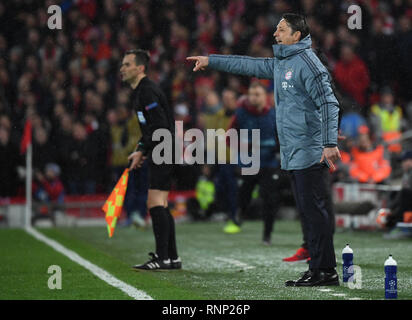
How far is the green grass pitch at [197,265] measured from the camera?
701 cm

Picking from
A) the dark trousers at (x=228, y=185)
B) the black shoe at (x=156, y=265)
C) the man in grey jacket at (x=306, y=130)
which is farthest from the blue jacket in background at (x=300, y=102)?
the dark trousers at (x=228, y=185)

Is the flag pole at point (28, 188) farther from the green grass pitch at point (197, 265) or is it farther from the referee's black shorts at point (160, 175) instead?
the referee's black shorts at point (160, 175)

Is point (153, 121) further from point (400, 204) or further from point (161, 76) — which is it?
point (161, 76)

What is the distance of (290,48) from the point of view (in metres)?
7.32

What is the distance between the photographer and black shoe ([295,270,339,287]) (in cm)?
729

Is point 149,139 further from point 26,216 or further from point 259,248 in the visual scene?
point 26,216

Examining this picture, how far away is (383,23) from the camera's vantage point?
19609 millimetres

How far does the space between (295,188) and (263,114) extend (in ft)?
15.2

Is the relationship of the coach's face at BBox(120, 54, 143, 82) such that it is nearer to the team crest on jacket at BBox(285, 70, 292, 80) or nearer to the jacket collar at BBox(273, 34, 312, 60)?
the jacket collar at BBox(273, 34, 312, 60)

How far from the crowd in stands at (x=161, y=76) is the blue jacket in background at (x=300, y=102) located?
7726 mm

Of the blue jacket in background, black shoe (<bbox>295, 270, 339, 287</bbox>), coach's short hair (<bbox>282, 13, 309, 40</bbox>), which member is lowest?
black shoe (<bbox>295, 270, 339, 287</bbox>)

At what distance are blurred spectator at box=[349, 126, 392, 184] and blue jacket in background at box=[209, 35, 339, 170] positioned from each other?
804 centimetres

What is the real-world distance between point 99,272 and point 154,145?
47.7 inches

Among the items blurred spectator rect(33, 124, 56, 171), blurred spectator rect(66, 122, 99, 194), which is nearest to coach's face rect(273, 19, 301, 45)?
blurred spectator rect(66, 122, 99, 194)
